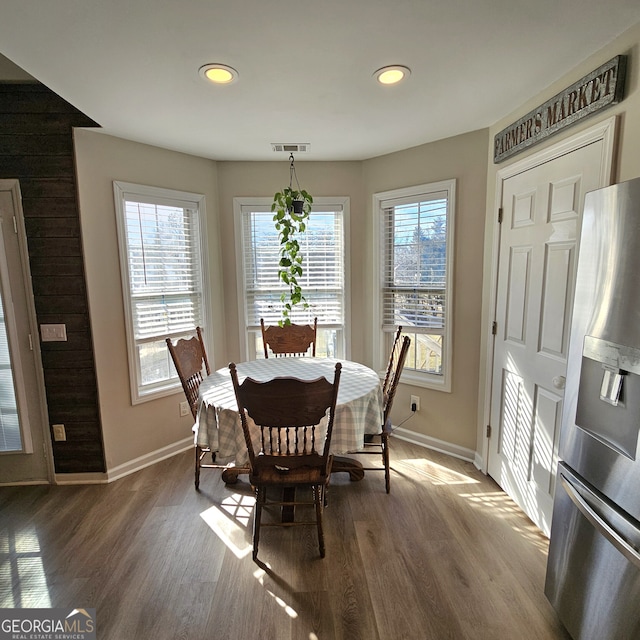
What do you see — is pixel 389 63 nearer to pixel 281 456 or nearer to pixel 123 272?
pixel 281 456

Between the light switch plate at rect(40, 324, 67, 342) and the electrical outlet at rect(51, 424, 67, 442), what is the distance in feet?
2.08

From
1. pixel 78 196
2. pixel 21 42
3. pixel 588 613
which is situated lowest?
pixel 588 613

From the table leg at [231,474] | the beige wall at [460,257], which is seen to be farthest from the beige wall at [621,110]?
the table leg at [231,474]

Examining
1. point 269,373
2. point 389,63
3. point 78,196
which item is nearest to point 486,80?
point 389,63

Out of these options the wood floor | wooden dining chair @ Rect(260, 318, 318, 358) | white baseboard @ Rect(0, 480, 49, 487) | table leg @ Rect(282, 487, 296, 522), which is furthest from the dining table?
white baseboard @ Rect(0, 480, 49, 487)

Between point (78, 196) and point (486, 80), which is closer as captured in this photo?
point (486, 80)

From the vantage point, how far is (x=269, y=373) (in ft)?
7.93

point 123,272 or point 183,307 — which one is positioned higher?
point 123,272

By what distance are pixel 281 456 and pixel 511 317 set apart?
168cm

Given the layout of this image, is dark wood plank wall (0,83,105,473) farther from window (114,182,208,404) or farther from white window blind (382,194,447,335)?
white window blind (382,194,447,335)

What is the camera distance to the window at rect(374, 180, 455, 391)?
274cm

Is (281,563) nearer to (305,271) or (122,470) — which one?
(122,470)

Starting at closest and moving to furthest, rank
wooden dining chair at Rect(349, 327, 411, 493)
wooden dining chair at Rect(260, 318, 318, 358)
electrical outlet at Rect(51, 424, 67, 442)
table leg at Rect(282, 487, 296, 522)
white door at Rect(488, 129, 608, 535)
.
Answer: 1. white door at Rect(488, 129, 608, 535)
2. table leg at Rect(282, 487, 296, 522)
3. wooden dining chair at Rect(349, 327, 411, 493)
4. electrical outlet at Rect(51, 424, 67, 442)
5. wooden dining chair at Rect(260, 318, 318, 358)

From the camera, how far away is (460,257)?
265cm
